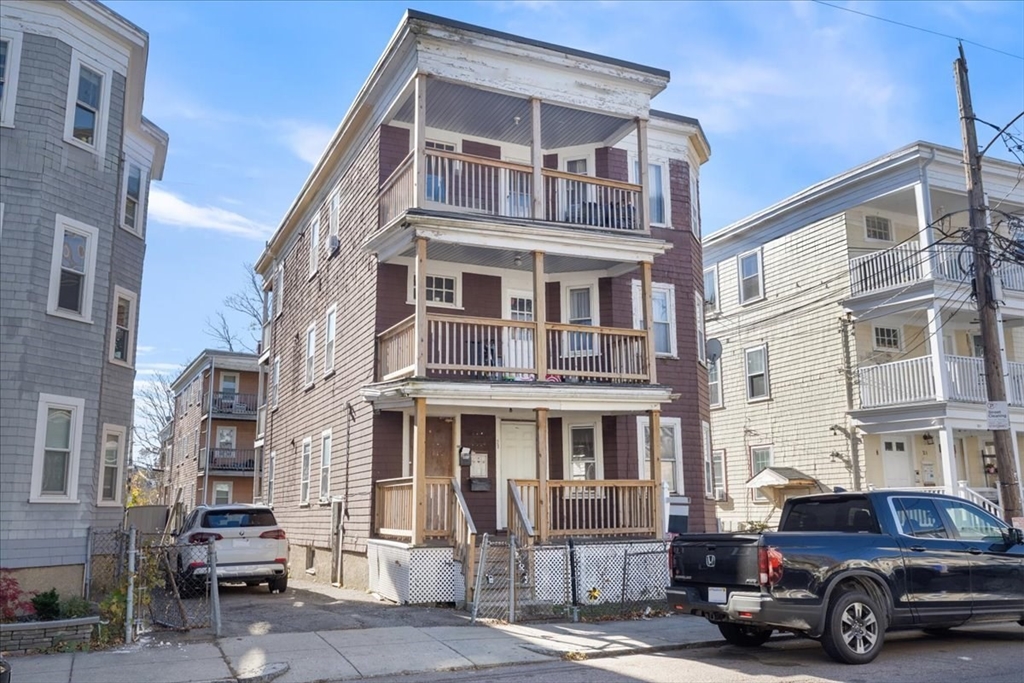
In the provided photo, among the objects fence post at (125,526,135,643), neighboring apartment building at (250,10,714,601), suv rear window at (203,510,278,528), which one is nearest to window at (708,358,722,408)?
neighboring apartment building at (250,10,714,601)

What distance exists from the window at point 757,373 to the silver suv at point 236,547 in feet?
51.3

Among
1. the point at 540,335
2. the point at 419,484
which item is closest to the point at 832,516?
the point at 540,335

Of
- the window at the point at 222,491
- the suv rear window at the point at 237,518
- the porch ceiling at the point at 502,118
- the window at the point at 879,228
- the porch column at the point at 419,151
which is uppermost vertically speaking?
the porch ceiling at the point at 502,118

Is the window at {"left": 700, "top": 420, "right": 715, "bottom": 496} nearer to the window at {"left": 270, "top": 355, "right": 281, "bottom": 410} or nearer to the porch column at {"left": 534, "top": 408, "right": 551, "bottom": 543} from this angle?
the porch column at {"left": 534, "top": 408, "right": 551, "bottom": 543}

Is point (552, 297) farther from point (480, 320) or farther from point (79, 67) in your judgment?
point (79, 67)

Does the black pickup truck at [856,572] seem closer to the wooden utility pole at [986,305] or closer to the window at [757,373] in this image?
the wooden utility pole at [986,305]

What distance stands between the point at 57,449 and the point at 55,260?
10.2ft

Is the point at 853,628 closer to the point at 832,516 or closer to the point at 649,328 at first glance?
the point at 832,516

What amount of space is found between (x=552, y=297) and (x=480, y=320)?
3.98 meters

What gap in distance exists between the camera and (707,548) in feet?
30.9

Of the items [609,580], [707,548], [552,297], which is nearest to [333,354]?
[552,297]

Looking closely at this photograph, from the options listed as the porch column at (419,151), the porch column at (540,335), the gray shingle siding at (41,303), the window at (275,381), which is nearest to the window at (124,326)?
the gray shingle siding at (41,303)

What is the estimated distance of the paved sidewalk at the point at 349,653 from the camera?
8.68 meters

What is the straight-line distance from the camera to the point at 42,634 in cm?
988
